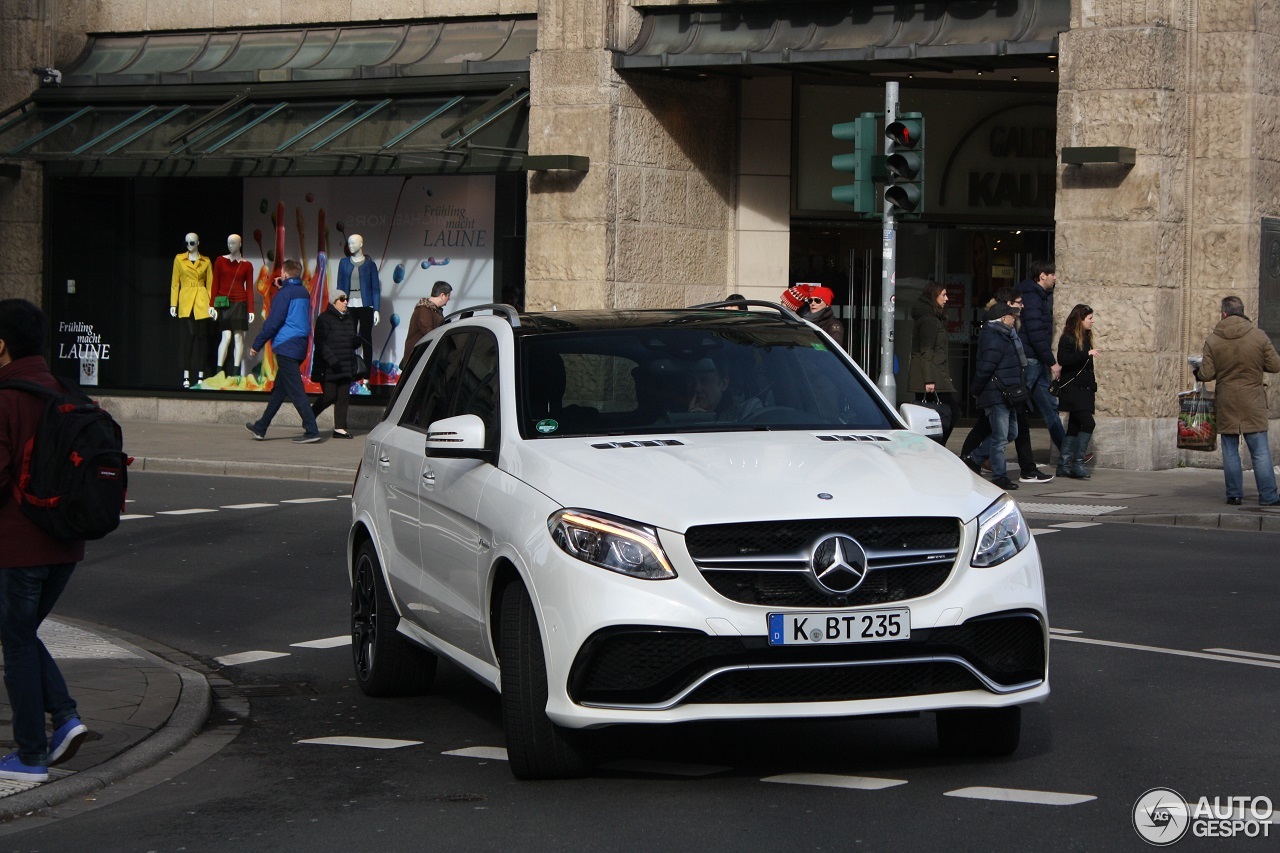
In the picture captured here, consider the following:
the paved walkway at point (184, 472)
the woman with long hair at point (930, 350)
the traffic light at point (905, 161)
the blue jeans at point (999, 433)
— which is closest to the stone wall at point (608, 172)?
the paved walkway at point (184, 472)

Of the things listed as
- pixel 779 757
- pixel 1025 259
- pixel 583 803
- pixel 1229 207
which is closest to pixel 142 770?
pixel 583 803

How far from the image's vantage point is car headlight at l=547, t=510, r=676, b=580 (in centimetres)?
566

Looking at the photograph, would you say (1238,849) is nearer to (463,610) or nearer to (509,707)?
(509,707)

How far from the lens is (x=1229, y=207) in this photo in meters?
18.7

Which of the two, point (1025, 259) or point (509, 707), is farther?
point (1025, 259)

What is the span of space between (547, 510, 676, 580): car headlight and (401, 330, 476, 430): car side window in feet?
5.47

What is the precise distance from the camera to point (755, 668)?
5613 mm

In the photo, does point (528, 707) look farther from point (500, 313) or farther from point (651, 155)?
point (651, 155)

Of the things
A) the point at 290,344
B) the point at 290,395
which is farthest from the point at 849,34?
the point at 290,395

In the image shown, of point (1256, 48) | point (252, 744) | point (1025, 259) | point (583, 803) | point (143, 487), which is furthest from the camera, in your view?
point (1025, 259)

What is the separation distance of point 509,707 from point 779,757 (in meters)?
1.06

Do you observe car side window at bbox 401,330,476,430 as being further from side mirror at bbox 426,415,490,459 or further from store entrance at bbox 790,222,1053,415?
store entrance at bbox 790,222,1053,415

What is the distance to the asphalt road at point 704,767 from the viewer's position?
17.9 feet

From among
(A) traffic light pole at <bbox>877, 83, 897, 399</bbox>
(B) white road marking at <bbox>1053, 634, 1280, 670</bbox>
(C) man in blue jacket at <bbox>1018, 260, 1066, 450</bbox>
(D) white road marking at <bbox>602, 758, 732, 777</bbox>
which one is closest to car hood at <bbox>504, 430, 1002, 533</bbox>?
(D) white road marking at <bbox>602, 758, 732, 777</bbox>
